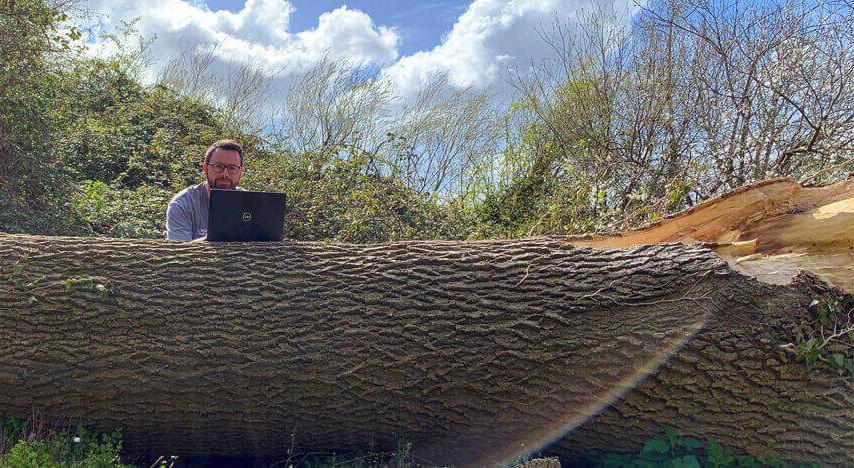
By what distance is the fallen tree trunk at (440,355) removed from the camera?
9.16 ft

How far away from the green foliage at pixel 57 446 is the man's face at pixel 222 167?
1842mm

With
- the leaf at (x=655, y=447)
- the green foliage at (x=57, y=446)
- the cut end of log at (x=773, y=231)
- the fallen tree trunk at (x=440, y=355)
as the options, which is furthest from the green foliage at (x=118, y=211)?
the leaf at (x=655, y=447)

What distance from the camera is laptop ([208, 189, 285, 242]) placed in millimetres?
3176

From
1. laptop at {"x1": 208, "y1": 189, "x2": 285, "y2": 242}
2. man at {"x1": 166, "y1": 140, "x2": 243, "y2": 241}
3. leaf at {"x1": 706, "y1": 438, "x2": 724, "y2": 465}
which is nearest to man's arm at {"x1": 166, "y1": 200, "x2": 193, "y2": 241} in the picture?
man at {"x1": 166, "y1": 140, "x2": 243, "y2": 241}

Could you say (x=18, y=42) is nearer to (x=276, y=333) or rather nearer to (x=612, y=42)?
(x=276, y=333)

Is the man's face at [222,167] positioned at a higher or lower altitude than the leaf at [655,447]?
higher

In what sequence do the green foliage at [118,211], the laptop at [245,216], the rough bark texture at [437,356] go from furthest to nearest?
the green foliage at [118,211] < the laptop at [245,216] < the rough bark texture at [437,356]

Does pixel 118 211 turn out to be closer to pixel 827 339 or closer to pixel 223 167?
pixel 223 167

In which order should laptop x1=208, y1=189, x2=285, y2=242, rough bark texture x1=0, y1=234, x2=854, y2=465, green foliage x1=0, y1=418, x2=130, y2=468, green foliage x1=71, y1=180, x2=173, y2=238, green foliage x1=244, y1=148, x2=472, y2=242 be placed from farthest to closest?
green foliage x1=244, y1=148, x2=472, y2=242, green foliage x1=71, y1=180, x2=173, y2=238, laptop x1=208, y1=189, x2=285, y2=242, rough bark texture x1=0, y1=234, x2=854, y2=465, green foliage x1=0, y1=418, x2=130, y2=468

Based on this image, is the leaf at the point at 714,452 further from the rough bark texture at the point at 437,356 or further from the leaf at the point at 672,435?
the leaf at the point at 672,435

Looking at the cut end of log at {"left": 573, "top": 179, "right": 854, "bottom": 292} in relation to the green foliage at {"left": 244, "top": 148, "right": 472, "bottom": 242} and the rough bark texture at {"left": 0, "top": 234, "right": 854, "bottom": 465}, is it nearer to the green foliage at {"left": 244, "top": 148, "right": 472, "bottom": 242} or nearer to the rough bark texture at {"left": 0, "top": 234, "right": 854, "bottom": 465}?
the rough bark texture at {"left": 0, "top": 234, "right": 854, "bottom": 465}

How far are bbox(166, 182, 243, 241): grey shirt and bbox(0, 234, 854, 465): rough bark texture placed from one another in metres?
0.86

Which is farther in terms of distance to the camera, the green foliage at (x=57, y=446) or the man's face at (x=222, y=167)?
the man's face at (x=222, y=167)

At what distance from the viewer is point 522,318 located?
2.84 metres
